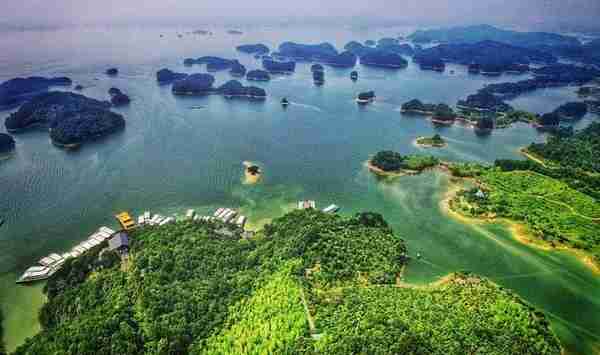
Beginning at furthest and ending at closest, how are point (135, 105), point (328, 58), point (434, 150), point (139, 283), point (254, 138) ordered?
point (328, 58)
point (135, 105)
point (254, 138)
point (434, 150)
point (139, 283)

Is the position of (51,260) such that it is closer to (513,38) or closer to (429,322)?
(429,322)

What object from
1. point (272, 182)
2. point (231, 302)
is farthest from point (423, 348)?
point (272, 182)

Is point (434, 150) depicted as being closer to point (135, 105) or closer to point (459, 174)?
point (459, 174)

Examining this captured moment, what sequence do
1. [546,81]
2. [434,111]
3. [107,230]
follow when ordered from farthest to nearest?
[546,81] → [434,111] → [107,230]

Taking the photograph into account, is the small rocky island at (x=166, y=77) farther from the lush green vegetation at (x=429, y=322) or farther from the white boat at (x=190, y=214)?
the lush green vegetation at (x=429, y=322)

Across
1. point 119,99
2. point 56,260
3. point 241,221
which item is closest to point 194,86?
point 119,99

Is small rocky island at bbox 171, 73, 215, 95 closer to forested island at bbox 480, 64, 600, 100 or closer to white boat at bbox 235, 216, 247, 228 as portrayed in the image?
white boat at bbox 235, 216, 247, 228

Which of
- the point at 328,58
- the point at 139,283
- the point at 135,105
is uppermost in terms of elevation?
the point at 328,58
